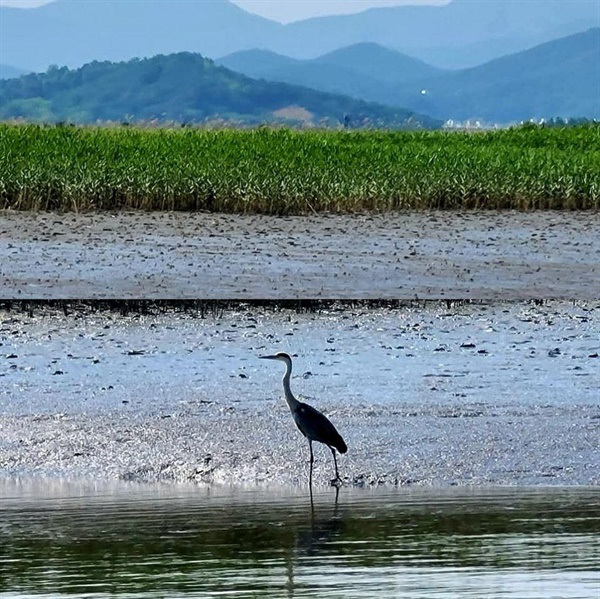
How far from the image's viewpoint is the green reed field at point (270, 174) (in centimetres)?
2741

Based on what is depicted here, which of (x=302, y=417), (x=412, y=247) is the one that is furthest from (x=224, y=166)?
(x=302, y=417)

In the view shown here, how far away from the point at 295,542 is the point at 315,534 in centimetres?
20

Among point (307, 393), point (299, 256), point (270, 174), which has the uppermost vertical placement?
point (270, 174)

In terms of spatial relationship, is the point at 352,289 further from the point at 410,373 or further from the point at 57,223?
the point at 57,223

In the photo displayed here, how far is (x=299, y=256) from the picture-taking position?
21.6 meters

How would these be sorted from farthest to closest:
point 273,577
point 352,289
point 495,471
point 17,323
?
point 352,289, point 17,323, point 495,471, point 273,577

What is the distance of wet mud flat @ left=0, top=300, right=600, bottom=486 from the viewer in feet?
32.2

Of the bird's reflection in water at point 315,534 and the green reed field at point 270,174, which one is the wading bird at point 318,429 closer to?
the bird's reflection in water at point 315,534

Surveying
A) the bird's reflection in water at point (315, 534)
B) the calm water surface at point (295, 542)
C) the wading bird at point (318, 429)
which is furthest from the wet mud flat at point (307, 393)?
the bird's reflection in water at point (315, 534)

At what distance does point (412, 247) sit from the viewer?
74.7 ft

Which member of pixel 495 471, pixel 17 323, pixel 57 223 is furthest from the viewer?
pixel 57 223

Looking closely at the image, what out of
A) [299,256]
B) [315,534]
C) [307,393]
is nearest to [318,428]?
[315,534]

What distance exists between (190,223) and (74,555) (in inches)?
713

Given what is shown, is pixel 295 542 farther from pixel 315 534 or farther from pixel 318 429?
pixel 318 429
